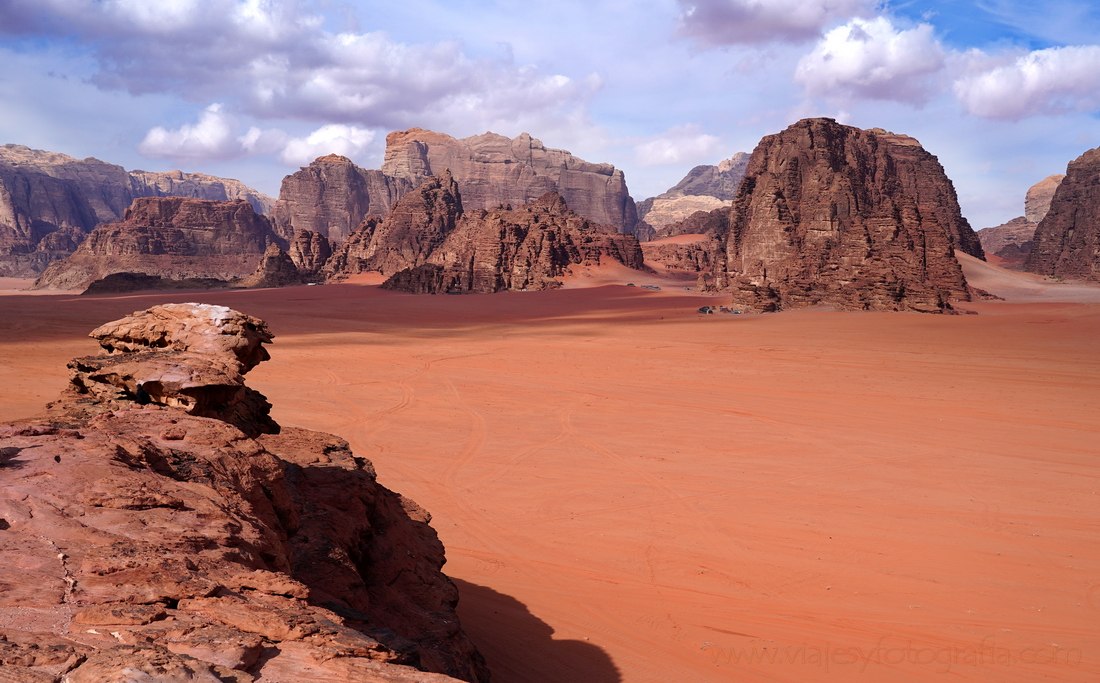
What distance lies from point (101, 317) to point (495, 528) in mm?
29546

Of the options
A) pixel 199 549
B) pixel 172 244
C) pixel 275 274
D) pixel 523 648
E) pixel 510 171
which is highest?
pixel 510 171

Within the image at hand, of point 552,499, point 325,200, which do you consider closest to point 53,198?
point 325,200

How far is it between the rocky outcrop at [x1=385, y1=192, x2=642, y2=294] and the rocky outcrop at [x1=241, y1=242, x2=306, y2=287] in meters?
12.4

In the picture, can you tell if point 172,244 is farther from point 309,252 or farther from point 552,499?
point 552,499

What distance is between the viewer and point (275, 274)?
65.5 meters

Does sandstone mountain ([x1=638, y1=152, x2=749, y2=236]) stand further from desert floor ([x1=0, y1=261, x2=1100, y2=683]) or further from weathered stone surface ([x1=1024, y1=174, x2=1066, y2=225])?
desert floor ([x1=0, y1=261, x2=1100, y2=683])

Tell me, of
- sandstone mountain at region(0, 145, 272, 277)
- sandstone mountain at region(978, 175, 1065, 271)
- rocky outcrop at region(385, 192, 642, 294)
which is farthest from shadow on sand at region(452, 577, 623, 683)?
sandstone mountain at region(0, 145, 272, 277)

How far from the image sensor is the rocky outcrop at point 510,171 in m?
120

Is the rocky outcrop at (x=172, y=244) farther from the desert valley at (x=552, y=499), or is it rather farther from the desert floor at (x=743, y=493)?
the desert floor at (x=743, y=493)

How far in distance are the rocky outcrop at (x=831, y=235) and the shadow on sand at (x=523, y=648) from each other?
30178mm

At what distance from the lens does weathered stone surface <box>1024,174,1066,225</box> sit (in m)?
110

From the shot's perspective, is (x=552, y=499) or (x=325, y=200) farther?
(x=325, y=200)

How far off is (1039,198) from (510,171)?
78398 millimetres

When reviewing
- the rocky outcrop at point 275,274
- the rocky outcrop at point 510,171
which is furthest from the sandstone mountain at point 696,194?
the rocky outcrop at point 275,274
